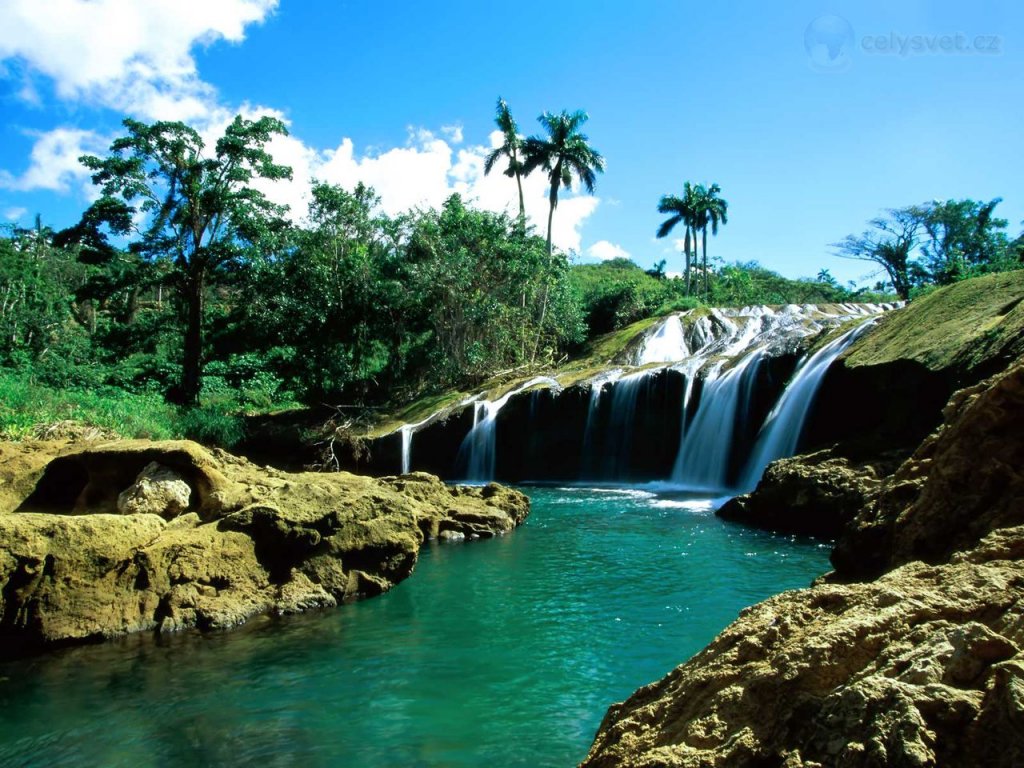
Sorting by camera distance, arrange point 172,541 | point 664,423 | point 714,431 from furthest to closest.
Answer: point 664,423 < point 714,431 < point 172,541

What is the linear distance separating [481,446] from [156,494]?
14387 millimetres

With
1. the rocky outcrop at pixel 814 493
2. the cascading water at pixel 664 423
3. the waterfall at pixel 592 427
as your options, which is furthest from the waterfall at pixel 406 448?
the rocky outcrop at pixel 814 493

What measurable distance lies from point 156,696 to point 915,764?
227 inches

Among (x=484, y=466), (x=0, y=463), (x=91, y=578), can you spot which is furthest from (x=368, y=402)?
(x=91, y=578)

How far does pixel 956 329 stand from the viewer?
Answer: 13.0 m

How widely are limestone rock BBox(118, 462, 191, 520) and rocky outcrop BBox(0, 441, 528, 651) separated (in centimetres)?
1

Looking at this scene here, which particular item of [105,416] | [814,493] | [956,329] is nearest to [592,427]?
[814,493]

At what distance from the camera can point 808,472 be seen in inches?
489

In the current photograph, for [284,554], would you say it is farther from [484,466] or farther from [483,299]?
[483,299]

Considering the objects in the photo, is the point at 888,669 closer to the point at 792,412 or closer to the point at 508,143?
the point at 792,412

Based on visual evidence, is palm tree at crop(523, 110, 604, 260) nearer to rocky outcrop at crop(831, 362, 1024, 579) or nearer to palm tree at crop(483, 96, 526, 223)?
palm tree at crop(483, 96, 526, 223)

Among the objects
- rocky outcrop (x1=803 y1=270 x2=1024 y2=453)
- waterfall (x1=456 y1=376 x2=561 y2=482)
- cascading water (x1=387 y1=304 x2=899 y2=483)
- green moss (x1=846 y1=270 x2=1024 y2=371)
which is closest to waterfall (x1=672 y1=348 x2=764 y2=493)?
cascading water (x1=387 y1=304 x2=899 y2=483)

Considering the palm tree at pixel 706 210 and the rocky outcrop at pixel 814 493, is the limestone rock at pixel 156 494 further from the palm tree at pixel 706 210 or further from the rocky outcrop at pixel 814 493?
the palm tree at pixel 706 210

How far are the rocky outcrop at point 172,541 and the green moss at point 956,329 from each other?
8960 millimetres
